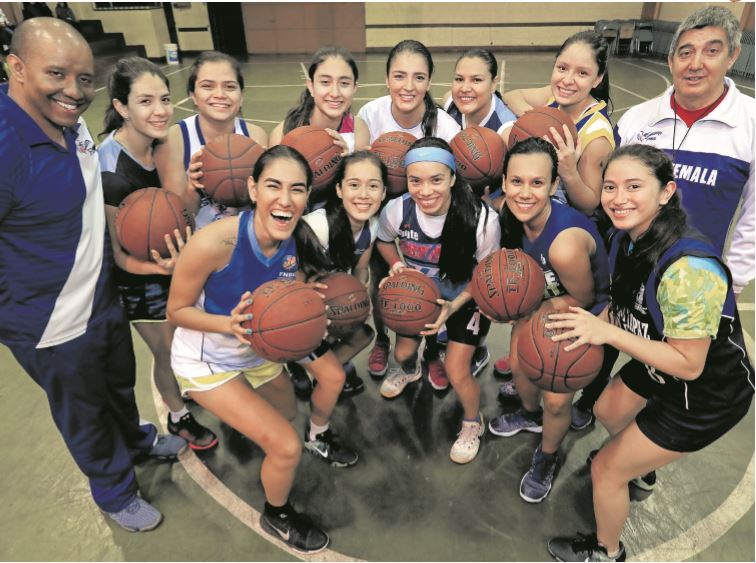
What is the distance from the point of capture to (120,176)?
8.69 ft

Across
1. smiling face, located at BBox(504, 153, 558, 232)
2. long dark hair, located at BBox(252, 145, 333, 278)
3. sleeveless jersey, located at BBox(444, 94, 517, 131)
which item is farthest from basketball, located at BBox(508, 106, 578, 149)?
long dark hair, located at BBox(252, 145, 333, 278)

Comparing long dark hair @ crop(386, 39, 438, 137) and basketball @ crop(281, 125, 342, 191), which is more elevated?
long dark hair @ crop(386, 39, 438, 137)

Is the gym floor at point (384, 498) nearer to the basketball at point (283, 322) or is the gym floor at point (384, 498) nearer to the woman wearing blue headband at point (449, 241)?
the woman wearing blue headband at point (449, 241)

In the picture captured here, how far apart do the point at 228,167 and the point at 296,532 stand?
2033mm

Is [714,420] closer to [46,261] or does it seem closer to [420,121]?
[420,121]

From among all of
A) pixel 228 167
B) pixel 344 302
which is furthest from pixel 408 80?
pixel 344 302

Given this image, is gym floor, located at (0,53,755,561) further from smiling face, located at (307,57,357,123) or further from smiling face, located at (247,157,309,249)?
smiling face, located at (307,57,357,123)

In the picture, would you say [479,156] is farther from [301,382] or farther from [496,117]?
[301,382]

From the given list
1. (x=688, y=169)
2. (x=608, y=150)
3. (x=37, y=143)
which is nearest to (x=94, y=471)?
(x=37, y=143)

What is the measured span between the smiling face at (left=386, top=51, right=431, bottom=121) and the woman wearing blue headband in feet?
2.21

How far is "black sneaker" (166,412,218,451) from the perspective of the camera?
3.23 m

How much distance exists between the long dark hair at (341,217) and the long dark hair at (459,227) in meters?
0.26

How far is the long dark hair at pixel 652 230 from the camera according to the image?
2.10 m

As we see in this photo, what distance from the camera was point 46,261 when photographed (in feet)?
7.13
